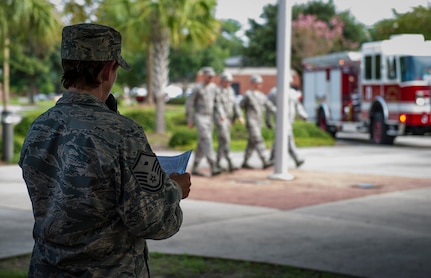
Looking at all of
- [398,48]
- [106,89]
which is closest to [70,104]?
[106,89]

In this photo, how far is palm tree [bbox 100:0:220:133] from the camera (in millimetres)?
25719

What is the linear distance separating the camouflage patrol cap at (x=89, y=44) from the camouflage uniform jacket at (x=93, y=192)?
0.46 feet

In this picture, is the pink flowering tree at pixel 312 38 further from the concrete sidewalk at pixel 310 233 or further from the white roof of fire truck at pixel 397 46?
the concrete sidewalk at pixel 310 233

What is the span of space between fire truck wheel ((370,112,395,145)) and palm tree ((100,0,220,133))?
5.78 metres

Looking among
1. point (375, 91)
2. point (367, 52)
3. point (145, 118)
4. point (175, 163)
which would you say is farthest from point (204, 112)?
point (145, 118)

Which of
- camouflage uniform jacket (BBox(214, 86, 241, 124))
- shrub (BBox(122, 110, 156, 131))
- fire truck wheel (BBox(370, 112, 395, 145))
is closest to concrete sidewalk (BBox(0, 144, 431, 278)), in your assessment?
camouflage uniform jacket (BBox(214, 86, 241, 124))

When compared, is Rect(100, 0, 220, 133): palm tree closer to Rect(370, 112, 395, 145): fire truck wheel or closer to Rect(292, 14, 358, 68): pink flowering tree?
Rect(370, 112, 395, 145): fire truck wheel

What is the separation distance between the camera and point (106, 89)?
292cm

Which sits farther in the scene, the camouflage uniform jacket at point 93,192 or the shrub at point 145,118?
the shrub at point 145,118

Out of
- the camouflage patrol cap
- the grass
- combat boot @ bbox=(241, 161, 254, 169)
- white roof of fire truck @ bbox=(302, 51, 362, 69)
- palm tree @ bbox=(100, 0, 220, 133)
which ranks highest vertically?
palm tree @ bbox=(100, 0, 220, 133)

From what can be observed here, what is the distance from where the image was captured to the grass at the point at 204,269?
22.4ft

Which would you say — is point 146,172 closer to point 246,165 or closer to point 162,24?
point 246,165

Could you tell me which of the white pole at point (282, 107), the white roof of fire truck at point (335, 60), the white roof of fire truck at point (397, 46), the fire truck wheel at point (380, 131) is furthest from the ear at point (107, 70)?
the white roof of fire truck at point (335, 60)

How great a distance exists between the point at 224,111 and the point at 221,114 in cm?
13
